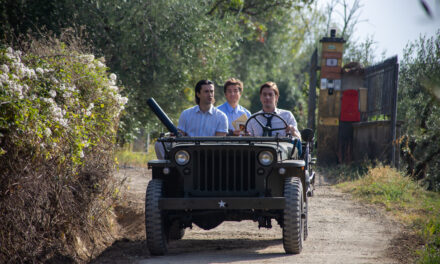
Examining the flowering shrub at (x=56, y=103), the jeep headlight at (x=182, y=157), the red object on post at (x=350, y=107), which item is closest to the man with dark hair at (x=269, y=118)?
the jeep headlight at (x=182, y=157)

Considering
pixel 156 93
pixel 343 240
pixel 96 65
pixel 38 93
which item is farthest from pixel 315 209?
pixel 156 93

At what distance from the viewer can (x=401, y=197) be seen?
10344 millimetres

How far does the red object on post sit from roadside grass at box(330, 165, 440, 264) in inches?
87.3

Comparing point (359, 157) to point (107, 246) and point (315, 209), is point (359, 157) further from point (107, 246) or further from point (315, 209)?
point (107, 246)

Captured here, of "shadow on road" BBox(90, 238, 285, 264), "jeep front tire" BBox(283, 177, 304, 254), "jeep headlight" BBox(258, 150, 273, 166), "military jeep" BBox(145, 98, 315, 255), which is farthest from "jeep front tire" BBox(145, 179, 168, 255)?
Answer: "jeep front tire" BBox(283, 177, 304, 254)

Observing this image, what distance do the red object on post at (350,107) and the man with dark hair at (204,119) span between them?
346 inches

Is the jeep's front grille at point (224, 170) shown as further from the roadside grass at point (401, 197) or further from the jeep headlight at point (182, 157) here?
the roadside grass at point (401, 197)

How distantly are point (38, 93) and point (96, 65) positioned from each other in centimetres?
183

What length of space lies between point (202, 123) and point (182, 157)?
4.60ft

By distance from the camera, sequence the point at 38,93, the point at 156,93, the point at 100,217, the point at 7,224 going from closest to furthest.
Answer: the point at 7,224
the point at 38,93
the point at 100,217
the point at 156,93

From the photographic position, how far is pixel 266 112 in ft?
A: 24.3

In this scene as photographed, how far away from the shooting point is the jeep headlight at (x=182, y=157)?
622cm

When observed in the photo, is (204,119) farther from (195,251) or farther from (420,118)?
(420,118)

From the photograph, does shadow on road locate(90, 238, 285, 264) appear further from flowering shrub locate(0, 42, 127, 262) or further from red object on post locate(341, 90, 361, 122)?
red object on post locate(341, 90, 361, 122)
